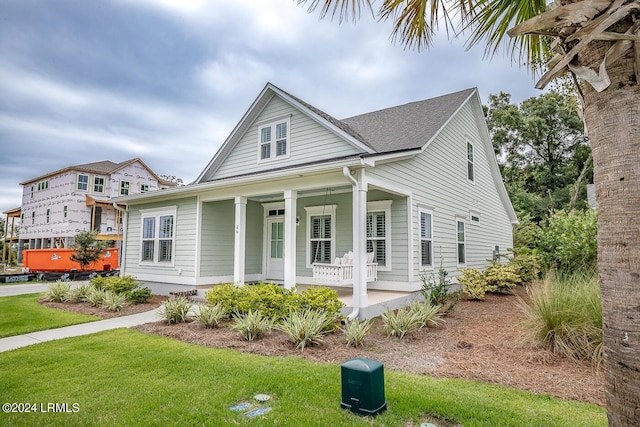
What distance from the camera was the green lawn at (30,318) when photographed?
22.8 feet

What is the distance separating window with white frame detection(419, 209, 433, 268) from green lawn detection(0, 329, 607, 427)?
5.96 m

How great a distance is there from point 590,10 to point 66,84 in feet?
48.2

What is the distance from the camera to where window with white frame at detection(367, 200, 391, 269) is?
9664mm

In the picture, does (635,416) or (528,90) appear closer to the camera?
(635,416)

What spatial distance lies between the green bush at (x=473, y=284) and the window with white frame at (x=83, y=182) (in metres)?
27.8

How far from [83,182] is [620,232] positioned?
32.0 metres

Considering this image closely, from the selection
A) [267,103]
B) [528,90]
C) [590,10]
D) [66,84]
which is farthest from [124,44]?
[528,90]

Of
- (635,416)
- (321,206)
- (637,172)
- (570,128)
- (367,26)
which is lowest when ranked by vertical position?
(635,416)

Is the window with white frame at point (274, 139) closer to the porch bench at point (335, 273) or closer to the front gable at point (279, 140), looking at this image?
the front gable at point (279, 140)

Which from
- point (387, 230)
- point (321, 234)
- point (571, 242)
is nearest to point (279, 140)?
point (321, 234)

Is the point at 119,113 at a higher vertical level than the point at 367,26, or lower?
higher

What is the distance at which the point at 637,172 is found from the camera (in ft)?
→ 6.66

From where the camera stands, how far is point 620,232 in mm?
2053

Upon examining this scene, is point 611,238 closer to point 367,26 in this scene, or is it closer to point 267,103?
point 367,26
